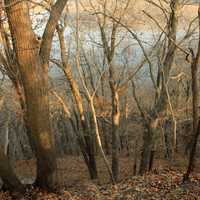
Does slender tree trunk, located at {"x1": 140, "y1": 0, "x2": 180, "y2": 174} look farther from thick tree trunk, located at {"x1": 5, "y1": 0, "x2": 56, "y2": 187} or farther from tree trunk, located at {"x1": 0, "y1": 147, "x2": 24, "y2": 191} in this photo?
tree trunk, located at {"x1": 0, "y1": 147, "x2": 24, "y2": 191}

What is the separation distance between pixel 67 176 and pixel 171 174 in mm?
14279

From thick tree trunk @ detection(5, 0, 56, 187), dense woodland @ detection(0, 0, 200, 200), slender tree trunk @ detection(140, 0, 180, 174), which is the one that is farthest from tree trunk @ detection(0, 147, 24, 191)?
slender tree trunk @ detection(140, 0, 180, 174)

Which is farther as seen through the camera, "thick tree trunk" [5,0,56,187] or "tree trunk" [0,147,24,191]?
"tree trunk" [0,147,24,191]

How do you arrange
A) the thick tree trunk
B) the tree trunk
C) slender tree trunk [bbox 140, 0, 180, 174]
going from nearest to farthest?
the thick tree trunk → the tree trunk → slender tree trunk [bbox 140, 0, 180, 174]

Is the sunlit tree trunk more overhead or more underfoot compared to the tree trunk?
more overhead

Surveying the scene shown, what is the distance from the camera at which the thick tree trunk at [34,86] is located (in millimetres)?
7012

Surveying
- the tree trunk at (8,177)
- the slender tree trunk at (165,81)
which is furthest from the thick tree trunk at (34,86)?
the slender tree trunk at (165,81)

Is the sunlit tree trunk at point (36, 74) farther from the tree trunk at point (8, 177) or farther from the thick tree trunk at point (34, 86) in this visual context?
the tree trunk at point (8, 177)

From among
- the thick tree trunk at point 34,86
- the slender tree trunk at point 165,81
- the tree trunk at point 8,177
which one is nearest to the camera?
the thick tree trunk at point 34,86

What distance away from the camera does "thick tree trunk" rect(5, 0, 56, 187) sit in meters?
7.01

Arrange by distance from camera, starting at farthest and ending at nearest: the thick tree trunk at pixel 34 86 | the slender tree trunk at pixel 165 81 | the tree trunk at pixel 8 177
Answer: the slender tree trunk at pixel 165 81, the tree trunk at pixel 8 177, the thick tree trunk at pixel 34 86

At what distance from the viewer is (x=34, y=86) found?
7.34m

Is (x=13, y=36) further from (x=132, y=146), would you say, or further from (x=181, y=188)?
(x=132, y=146)

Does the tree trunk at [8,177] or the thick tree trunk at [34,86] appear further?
the tree trunk at [8,177]
